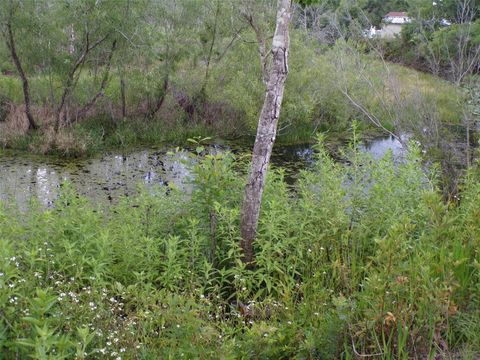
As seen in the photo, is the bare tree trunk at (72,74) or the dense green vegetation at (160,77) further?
the bare tree trunk at (72,74)

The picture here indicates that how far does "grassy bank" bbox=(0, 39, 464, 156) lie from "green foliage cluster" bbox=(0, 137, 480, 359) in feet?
29.0

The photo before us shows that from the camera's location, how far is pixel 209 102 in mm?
16844

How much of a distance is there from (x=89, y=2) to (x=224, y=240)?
34.6 feet

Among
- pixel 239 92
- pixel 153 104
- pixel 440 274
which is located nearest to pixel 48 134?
pixel 153 104

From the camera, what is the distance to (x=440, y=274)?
3.53 meters

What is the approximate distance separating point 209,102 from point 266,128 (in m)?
12.3

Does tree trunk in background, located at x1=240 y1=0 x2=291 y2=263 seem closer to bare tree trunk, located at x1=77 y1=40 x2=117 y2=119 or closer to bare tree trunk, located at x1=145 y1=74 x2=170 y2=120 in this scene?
bare tree trunk, located at x1=77 y1=40 x2=117 y2=119

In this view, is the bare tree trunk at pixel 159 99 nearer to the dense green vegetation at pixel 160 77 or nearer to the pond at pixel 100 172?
the dense green vegetation at pixel 160 77

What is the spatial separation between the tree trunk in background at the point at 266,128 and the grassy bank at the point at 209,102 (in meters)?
9.56

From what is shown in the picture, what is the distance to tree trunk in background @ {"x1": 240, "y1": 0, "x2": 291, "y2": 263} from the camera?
464 centimetres

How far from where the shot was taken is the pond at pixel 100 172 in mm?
9555

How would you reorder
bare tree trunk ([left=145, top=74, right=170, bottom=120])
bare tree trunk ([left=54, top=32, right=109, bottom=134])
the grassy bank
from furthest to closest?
1. bare tree trunk ([left=145, top=74, right=170, bottom=120])
2. the grassy bank
3. bare tree trunk ([left=54, top=32, right=109, bottom=134])

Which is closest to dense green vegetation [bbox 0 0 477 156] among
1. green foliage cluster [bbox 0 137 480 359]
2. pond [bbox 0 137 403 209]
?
pond [bbox 0 137 403 209]

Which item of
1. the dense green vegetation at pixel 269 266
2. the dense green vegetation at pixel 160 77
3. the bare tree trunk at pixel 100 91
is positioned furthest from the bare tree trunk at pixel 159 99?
the dense green vegetation at pixel 269 266
